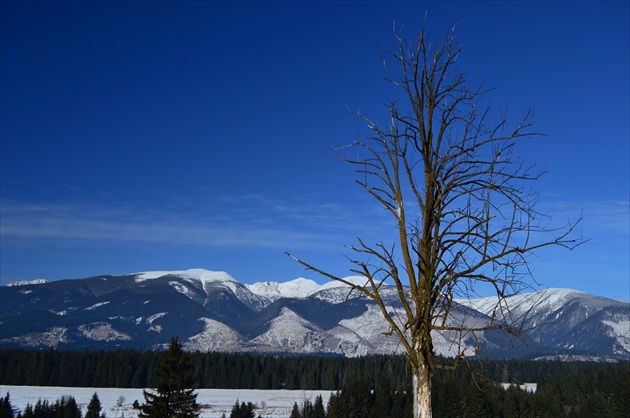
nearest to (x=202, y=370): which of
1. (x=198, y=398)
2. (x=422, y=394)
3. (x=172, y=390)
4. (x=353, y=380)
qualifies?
(x=198, y=398)

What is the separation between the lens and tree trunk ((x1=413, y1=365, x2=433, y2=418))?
23.0ft

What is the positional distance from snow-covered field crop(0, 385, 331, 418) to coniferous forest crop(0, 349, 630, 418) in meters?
7.42

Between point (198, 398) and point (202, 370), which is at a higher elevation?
point (202, 370)

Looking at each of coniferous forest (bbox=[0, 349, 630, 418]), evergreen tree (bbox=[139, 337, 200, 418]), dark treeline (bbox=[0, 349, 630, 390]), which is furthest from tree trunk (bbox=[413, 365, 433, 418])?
dark treeline (bbox=[0, 349, 630, 390])

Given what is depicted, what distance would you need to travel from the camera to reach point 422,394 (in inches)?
280

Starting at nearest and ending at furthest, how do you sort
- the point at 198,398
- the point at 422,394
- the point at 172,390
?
the point at 422,394 → the point at 172,390 → the point at 198,398

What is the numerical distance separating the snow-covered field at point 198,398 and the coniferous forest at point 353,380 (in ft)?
24.4

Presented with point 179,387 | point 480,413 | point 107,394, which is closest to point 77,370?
point 107,394

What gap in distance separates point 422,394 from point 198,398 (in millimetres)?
130126

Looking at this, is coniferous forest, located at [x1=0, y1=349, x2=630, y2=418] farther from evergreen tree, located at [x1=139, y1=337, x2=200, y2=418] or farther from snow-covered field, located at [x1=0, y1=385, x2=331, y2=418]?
evergreen tree, located at [x1=139, y1=337, x2=200, y2=418]

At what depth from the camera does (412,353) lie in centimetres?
726

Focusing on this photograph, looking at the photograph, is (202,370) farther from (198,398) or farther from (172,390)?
(172,390)

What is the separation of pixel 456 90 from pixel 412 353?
3.82 metres

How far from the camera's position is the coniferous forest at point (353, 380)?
92.0 metres
